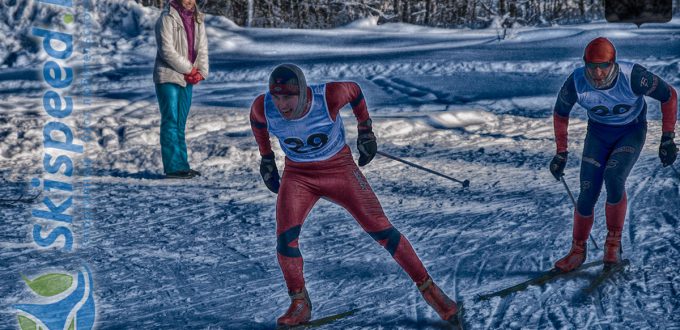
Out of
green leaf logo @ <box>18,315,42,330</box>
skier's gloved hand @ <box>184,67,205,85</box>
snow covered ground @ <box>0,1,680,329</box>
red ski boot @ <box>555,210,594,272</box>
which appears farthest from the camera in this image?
skier's gloved hand @ <box>184,67,205,85</box>

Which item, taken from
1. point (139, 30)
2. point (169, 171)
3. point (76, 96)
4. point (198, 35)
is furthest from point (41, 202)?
point (139, 30)

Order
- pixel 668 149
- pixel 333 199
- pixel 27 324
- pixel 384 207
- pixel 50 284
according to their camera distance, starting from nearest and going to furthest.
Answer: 1. pixel 333 199
2. pixel 27 324
3. pixel 668 149
4. pixel 50 284
5. pixel 384 207

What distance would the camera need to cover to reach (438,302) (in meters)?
5.24

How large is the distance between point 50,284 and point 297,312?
2.13m

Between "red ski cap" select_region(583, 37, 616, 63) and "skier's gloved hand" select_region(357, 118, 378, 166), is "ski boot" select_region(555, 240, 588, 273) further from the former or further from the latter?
"skier's gloved hand" select_region(357, 118, 378, 166)

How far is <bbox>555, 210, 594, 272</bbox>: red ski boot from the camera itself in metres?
6.16

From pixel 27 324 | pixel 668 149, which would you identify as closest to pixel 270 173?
pixel 27 324

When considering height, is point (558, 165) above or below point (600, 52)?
below

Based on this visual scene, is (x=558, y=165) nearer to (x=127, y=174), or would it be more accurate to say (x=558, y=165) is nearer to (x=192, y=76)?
(x=192, y=76)

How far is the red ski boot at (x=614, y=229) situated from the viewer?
19.9 ft

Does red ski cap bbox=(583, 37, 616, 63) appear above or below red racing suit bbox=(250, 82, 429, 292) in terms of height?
above

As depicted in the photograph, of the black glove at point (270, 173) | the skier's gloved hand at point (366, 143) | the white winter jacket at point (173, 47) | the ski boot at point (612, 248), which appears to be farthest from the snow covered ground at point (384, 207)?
the white winter jacket at point (173, 47)

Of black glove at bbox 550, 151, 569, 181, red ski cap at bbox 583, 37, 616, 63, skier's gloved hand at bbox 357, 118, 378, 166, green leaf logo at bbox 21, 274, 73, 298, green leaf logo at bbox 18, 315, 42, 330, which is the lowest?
green leaf logo at bbox 21, 274, 73, 298

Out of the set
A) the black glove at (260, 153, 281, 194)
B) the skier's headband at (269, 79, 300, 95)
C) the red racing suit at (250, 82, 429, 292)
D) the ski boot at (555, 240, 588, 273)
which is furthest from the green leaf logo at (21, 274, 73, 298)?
the ski boot at (555, 240, 588, 273)
